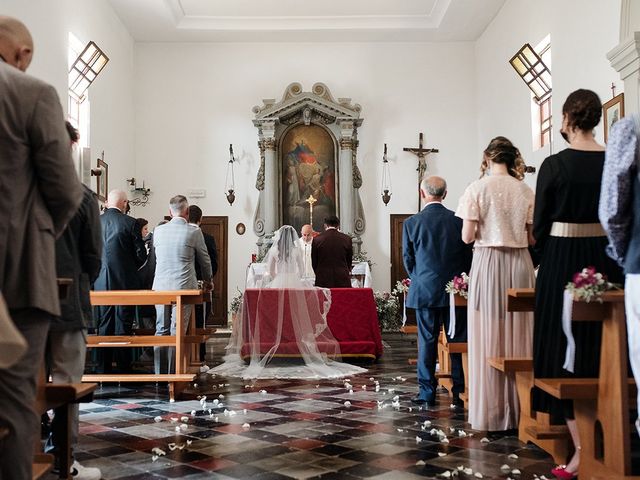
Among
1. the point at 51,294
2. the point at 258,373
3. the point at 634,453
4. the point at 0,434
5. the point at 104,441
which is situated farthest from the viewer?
the point at 258,373

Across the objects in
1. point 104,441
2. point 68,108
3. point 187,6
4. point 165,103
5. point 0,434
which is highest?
point 187,6

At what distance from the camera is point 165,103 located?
1459 centimetres

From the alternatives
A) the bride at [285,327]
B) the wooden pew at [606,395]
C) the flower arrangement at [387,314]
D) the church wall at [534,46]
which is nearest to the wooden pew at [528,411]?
the wooden pew at [606,395]

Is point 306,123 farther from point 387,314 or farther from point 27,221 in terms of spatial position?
point 27,221

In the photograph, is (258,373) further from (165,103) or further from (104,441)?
(165,103)

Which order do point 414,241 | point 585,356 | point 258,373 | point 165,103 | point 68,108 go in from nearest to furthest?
point 585,356 < point 414,241 < point 258,373 < point 68,108 < point 165,103

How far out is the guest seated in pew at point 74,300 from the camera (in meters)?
3.67

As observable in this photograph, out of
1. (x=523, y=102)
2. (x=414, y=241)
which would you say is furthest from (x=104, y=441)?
(x=523, y=102)

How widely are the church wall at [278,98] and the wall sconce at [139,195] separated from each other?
153 mm

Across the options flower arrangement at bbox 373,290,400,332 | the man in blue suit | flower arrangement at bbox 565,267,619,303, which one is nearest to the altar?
flower arrangement at bbox 373,290,400,332

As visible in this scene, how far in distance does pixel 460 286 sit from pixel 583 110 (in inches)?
72.9

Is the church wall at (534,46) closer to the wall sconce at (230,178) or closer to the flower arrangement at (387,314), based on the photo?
the flower arrangement at (387,314)

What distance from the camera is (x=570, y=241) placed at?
340 centimetres

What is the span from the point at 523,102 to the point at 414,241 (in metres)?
7.27
